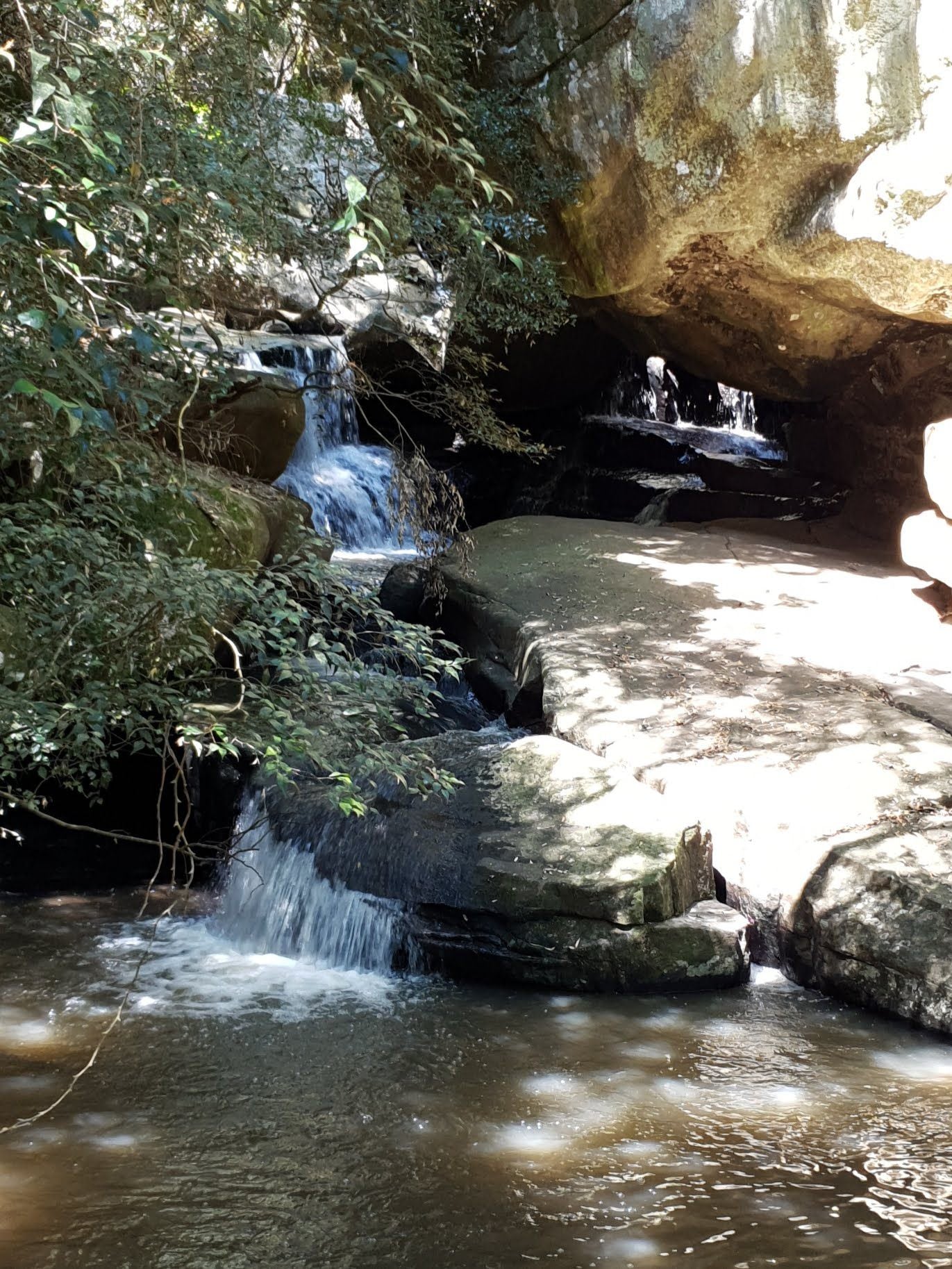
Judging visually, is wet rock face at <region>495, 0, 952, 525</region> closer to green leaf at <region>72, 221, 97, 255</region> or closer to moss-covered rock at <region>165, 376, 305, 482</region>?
moss-covered rock at <region>165, 376, 305, 482</region>

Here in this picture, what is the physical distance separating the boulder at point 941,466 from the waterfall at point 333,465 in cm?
506

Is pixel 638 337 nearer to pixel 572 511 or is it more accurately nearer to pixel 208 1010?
pixel 572 511

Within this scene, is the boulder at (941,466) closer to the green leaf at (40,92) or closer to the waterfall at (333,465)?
the waterfall at (333,465)

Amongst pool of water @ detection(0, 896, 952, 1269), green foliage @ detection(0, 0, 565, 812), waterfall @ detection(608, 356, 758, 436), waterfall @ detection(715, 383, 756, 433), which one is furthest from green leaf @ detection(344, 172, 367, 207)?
waterfall @ detection(715, 383, 756, 433)

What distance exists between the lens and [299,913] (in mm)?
5148

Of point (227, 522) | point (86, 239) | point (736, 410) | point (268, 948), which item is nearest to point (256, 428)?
point (227, 522)

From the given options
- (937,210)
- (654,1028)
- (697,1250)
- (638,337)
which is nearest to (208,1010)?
(654,1028)

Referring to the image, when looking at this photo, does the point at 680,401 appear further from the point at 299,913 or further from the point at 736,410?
the point at 299,913

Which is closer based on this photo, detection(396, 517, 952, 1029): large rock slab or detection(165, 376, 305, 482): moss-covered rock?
detection(396, 517, 952, 1029): large rock slab

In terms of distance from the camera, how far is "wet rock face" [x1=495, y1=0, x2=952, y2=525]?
24.0 feet

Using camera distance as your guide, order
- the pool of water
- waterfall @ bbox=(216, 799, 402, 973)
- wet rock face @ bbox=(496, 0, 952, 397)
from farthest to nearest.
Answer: wet rock face @ bbox=(496, 0, 952, 397) → waterfall @ bbox=(216, 799, 402, 973) → the pool of water

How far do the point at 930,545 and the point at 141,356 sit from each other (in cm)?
611

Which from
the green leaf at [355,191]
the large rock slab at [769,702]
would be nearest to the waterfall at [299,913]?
the large rock slab at [769,702]

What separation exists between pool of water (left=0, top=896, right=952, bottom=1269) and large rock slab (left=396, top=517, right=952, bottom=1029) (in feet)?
1.19
